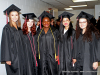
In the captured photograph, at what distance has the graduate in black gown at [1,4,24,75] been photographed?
2400 mm

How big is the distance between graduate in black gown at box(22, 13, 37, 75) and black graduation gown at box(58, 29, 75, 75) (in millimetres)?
638

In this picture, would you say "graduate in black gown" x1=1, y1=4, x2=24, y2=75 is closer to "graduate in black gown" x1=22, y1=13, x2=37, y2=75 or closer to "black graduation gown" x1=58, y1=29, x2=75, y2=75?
"graduate in black gown" x1=22, y1=13, x2=37, y2=75

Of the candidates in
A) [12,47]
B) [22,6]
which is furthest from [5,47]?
[22,6]

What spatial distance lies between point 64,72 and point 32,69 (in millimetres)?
753

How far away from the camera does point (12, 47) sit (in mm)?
2492

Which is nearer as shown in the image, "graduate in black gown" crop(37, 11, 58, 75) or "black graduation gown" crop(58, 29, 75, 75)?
"black graduation gown" crop(58, 29, 75, 75)

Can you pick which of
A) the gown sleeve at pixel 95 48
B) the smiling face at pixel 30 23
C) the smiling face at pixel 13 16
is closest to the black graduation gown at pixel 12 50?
the smiling face at pixel 13 16

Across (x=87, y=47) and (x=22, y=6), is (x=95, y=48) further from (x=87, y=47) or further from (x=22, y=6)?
(x=22, y=6)

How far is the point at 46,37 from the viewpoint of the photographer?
10.0 ft

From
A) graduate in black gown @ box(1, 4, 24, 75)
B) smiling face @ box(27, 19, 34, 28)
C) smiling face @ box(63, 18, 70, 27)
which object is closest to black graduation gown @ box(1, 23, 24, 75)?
graduate in black gown @ box(1, 4, 24, 75)

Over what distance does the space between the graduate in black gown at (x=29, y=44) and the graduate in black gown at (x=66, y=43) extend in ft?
2.05

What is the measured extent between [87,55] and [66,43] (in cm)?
55

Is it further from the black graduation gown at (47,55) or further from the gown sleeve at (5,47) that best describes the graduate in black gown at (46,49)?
the gown sleeve at (5,47)

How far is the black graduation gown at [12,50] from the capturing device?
239 cm
